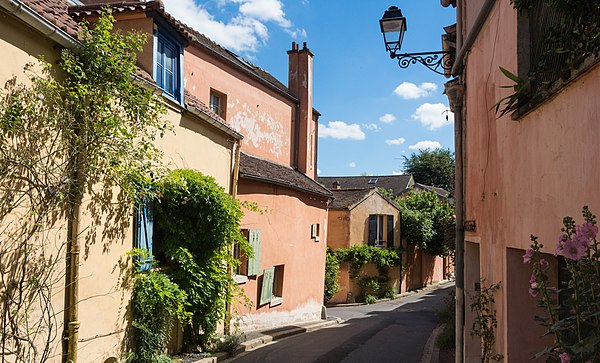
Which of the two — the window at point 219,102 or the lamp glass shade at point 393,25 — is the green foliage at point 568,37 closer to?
the lamp glass shade at point 393,25

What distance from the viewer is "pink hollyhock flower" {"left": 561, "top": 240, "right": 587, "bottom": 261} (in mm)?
2447

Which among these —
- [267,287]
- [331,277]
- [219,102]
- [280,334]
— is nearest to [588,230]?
[280,334]

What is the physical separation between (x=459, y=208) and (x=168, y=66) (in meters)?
5.83

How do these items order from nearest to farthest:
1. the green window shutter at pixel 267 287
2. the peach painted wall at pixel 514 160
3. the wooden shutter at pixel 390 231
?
1. the peach painted wall at pixel 514 160
2. the green window shutter at pixel 267 287
3. the wooden shutter at pixel 390 231

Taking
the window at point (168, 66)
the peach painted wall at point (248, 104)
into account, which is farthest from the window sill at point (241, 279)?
the window at point (168, 66)

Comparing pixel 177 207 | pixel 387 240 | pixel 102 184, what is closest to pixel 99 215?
pixel 102 184

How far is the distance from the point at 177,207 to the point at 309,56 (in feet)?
46.0

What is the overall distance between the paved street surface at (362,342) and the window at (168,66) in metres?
5.64

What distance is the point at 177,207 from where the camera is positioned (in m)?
9.26

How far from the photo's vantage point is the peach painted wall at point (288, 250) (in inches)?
552

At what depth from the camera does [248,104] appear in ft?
58.0

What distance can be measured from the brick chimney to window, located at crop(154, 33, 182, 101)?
11.4m

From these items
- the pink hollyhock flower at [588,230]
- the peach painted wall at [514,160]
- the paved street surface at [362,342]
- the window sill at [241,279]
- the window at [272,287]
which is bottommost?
the paved street surface at [362,342]

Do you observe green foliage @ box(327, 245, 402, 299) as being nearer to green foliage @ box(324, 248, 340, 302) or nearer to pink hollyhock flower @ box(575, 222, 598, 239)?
green foliage @ box(324, 248, 340, 302)
